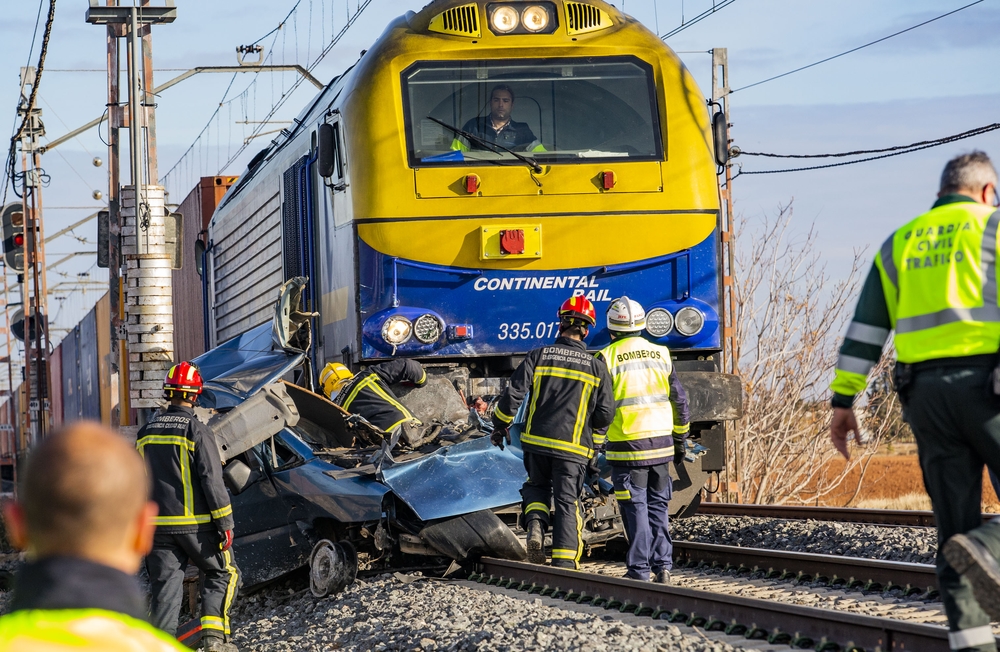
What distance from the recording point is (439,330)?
895 cm

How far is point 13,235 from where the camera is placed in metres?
27.2

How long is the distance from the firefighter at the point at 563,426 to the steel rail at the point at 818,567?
113 cm

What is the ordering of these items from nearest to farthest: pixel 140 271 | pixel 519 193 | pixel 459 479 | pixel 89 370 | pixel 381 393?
1. pixel 459 479
2. pixel 381 393
3. pixel 519 193
4. pixel 140 271
5. pixel 89 370

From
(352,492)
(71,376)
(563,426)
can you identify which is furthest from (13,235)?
(563,426)

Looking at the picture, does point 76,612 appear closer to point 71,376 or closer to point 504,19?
A: point 504,19

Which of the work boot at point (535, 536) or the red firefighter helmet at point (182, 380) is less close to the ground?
the red firefighter helmet at point (182, 380)

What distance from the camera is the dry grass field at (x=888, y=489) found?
18391mm

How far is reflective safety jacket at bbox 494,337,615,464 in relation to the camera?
24.7 ft

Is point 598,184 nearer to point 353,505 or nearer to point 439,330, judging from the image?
point 439,330

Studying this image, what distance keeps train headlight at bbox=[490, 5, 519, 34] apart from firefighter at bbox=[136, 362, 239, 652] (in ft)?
12.8

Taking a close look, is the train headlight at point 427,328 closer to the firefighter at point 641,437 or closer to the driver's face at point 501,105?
the driver's face at point 501,105

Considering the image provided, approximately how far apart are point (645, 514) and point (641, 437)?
44 centimetres

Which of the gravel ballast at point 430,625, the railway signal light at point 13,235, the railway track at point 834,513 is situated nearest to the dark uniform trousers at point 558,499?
the gravel ballast at point 430,625

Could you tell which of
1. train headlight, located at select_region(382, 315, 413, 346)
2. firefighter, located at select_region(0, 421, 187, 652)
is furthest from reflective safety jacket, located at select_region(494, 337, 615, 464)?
firefighter, located at select_region(0, 421, 187, 652)
